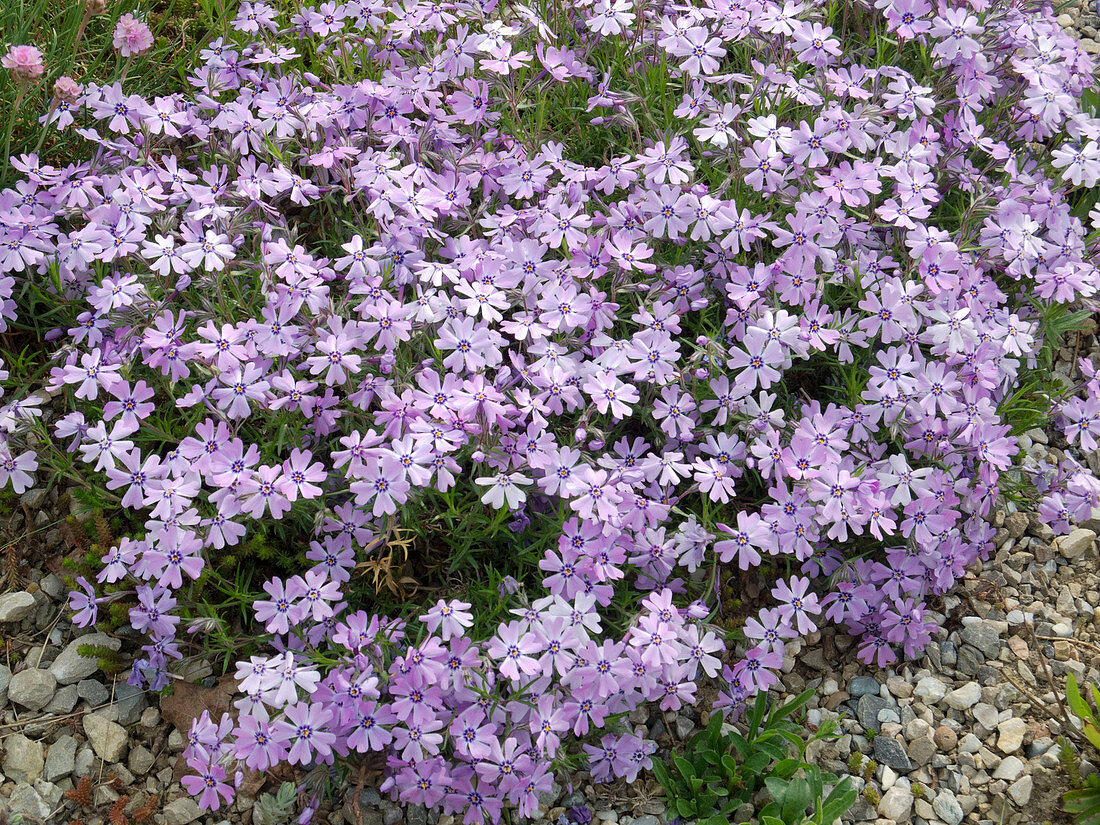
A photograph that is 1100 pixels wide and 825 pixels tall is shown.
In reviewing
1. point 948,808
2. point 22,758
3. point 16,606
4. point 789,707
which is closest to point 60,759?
point 22,758

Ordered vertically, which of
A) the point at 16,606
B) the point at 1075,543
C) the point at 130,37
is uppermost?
the point at 130,37

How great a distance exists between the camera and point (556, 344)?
2.91m

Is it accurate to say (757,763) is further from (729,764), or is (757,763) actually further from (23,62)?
(23,62)

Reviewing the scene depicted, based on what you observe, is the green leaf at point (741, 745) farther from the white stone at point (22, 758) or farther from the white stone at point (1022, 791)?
the white stone at point (22, 758)

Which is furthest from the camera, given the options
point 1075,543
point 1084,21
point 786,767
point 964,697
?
point 1084,21

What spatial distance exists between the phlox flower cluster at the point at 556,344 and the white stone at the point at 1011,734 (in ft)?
1.21

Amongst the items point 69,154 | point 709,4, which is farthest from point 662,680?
point 69,154

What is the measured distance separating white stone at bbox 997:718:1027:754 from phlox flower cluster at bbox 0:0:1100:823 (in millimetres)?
368

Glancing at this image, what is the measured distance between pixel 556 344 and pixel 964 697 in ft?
5.55

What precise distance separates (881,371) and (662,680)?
1.13m

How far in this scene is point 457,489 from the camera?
2928 mm

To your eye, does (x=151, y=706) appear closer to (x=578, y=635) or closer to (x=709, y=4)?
(x=578, y=635)

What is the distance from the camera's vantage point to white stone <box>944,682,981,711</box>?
3006 millimetres

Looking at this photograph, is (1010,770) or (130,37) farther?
(130,37)
